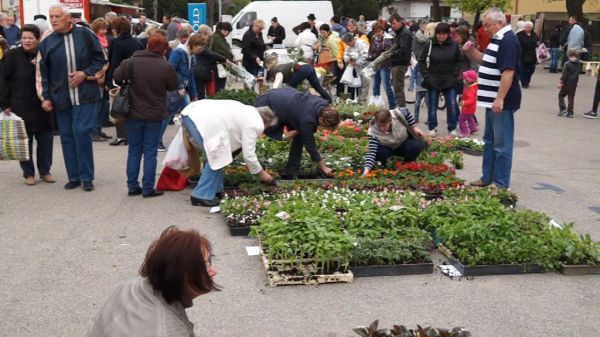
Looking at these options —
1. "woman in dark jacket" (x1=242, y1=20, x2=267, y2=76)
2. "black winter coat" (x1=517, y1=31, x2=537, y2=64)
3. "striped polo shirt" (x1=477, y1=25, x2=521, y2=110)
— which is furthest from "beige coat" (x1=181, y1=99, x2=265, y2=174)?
"black winter coat" (x1=517, y1=31, x2=537, y2=64)

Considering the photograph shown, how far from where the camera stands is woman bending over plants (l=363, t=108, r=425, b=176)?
914 cm

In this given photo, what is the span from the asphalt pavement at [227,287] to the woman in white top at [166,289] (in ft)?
7.30

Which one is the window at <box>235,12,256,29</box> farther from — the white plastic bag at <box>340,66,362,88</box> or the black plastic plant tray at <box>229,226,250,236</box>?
the black plastic plant tray at <box>229,226,250,236</box>

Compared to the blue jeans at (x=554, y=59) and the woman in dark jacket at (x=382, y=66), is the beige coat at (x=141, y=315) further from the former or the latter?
the blue jeans at (x=554, y=59)

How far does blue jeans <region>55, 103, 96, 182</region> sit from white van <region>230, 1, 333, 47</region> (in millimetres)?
20340

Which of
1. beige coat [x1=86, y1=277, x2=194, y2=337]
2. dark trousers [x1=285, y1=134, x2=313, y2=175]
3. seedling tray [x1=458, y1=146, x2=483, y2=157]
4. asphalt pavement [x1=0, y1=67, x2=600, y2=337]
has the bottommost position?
asphalt pavement [x1=0, y1=67, x2=600, y2=337]

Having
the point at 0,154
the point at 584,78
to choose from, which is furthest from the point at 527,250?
the point at 584,78

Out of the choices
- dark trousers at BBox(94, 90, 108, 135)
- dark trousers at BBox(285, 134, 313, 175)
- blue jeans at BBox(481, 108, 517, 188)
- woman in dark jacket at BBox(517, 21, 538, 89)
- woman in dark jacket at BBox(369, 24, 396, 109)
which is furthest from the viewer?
woman in dark jacket at BBox(517, 21, 538, 89)

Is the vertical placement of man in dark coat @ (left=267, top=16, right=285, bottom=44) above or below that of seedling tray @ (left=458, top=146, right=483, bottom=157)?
above

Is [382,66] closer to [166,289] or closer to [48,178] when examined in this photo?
[48,178]

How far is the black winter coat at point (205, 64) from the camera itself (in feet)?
45.7

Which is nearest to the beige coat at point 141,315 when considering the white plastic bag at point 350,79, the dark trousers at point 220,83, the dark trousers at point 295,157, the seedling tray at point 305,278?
the seedling tray at point 305,278

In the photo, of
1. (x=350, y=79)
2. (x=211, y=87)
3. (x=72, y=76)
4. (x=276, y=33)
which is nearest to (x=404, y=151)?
(x=72, y=76)

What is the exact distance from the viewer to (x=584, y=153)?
39.7 ft
